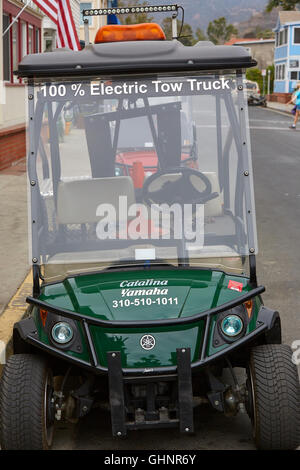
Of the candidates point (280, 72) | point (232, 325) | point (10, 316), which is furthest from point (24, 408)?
point (280, 72)

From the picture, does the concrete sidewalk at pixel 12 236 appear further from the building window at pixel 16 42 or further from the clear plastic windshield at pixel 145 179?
the building window at pixel 16 42

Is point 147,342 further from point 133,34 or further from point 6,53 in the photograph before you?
point 6,53

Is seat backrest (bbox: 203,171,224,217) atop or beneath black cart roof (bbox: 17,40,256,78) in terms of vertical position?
beneath

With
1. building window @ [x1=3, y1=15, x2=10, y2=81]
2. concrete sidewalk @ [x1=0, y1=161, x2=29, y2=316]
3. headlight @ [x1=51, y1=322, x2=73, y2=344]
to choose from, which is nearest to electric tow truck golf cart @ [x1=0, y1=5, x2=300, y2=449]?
headlight @ [x1=51, y1=322, x2=73, y2=344]

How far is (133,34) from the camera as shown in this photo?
4414mm

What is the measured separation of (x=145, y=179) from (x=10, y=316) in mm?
2148

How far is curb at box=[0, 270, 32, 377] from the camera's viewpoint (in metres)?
5.45

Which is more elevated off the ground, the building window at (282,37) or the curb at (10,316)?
the curb at (10,316)

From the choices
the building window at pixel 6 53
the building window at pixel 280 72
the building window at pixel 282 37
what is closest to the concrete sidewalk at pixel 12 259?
the building window at pixel 6 53

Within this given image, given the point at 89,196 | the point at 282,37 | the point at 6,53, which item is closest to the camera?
the point at 89,196

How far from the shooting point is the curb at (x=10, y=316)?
5453 mm

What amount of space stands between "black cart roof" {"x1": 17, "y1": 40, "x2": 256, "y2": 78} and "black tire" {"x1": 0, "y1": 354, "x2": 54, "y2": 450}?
58.1 inches

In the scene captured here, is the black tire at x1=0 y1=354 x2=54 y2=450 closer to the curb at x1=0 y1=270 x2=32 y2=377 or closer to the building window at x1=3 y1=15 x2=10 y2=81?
the curb at x1=0 y1=270 x2=32 y2=377

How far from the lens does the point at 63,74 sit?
4.05 meters
